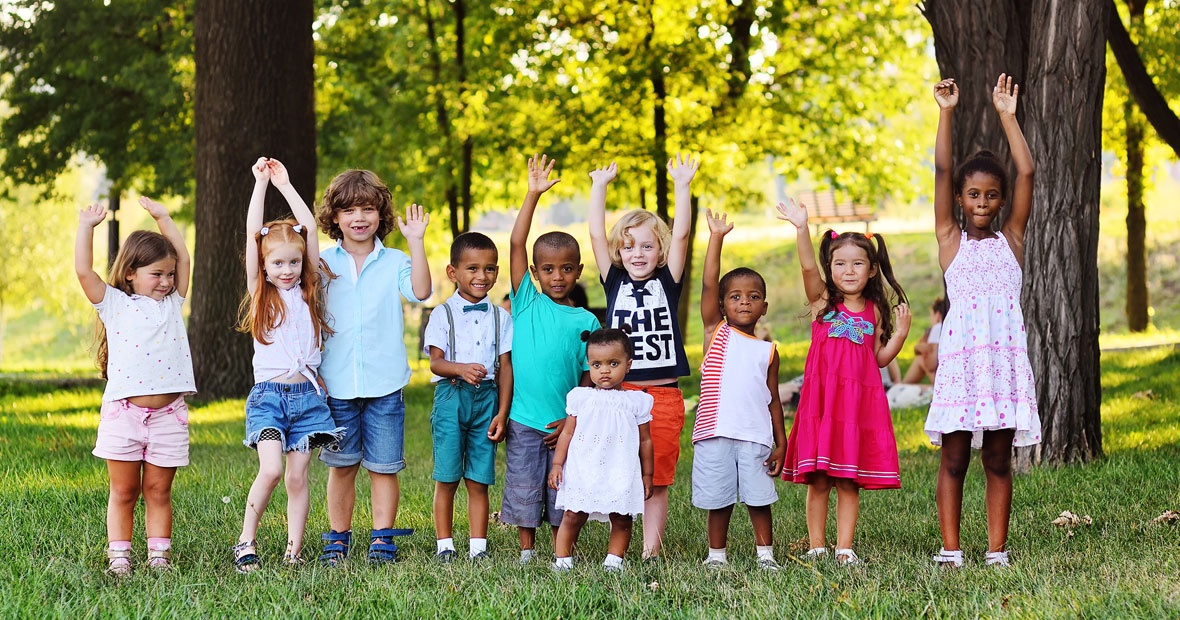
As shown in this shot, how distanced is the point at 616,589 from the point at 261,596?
1398mm

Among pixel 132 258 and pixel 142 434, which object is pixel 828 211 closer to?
pixel 132 258

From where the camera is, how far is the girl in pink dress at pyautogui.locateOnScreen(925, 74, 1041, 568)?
16.0 feet

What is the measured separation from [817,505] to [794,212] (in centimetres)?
141

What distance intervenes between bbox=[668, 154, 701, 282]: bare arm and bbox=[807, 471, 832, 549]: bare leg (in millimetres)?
1179

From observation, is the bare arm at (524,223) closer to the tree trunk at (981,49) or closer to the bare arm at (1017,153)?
the bare arm at (1017,153)

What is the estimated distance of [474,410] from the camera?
5.32 metres

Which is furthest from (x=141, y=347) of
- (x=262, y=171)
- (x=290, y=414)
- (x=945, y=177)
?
(x=945, y=177)

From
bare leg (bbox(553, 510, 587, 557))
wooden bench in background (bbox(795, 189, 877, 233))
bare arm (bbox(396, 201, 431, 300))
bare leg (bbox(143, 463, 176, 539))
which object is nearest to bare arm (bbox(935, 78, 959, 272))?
bare leg (bbox(553, 510, 587, 557))

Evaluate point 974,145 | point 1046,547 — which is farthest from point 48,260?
point 1046,547

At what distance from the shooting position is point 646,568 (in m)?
4.84

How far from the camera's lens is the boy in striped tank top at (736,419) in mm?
5137

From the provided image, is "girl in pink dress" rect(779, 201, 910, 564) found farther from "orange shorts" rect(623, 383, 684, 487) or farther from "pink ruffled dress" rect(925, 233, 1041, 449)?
"orange shorts" rect(623, 383, 684, 487)

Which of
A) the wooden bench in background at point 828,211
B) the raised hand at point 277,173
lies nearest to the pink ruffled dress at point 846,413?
the raised hand at point 277,173

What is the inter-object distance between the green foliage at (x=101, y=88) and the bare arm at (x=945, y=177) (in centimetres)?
1509
